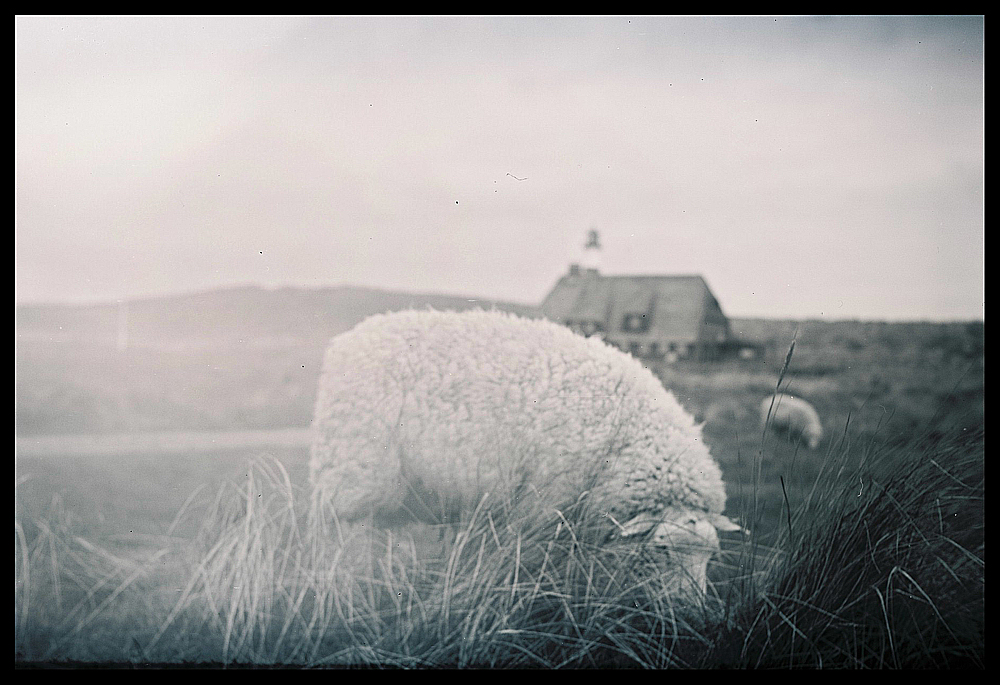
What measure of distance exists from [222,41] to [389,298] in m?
0.92

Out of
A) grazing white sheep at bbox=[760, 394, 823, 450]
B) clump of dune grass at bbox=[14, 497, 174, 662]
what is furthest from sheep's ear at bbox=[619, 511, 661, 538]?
clump of dune grass at bbox=[14, 497, 174, 662]

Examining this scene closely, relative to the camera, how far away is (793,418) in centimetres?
211

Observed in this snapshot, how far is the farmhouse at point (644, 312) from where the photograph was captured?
2.13 metres

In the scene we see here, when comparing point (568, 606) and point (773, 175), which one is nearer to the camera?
point (568, 606)

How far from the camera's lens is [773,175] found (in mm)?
2158

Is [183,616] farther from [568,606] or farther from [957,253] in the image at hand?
[957,253]

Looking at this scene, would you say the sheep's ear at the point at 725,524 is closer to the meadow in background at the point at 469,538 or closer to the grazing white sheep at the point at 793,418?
the meadow in background at the point at 469,538

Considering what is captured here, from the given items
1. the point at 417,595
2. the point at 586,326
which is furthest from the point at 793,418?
the point at 417,595

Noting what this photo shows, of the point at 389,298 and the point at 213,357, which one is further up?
the point at 389,298

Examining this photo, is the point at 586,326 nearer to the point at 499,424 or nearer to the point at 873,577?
the point at 499,424

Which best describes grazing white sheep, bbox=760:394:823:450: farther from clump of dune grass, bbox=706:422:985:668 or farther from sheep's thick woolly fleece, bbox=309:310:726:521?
sheep's thick woolly fleece, bbox=309:310:726:521

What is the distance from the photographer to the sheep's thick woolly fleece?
2039 mm

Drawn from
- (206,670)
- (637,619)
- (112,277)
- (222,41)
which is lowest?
(206,670)
